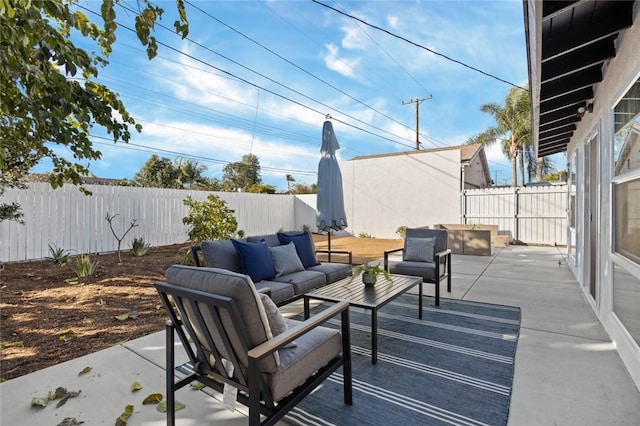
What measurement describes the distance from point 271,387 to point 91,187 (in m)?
8.43

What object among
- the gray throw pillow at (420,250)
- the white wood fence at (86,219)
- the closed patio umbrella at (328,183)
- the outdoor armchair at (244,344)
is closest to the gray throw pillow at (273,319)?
the outdoor armchair at (244,344)

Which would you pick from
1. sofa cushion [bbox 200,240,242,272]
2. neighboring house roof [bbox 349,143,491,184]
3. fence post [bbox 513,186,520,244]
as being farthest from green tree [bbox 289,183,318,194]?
sofa cushion [bbox 200,240,242,272]

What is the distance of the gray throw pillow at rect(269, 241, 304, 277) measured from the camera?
395 cm

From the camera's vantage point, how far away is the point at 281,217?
14.2m

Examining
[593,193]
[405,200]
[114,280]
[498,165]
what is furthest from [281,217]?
[498,165]

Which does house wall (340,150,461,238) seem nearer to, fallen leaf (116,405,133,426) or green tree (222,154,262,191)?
fallen leaf (116,405,133,426)

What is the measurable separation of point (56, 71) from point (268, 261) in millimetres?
2583

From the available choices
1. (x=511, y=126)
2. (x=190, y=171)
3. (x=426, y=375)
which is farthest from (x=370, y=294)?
(x=190, y=171)

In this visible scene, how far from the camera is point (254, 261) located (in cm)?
366

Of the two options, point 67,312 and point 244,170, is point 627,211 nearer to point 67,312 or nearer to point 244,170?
point 67,312

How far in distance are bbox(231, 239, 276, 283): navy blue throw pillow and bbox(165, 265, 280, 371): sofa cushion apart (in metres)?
1.96

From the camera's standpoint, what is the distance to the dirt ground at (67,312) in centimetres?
282

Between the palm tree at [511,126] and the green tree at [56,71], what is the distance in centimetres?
1921

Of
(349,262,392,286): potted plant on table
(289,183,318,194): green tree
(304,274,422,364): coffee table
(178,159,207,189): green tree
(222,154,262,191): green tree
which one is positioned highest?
(222,154,262,191): green tree
